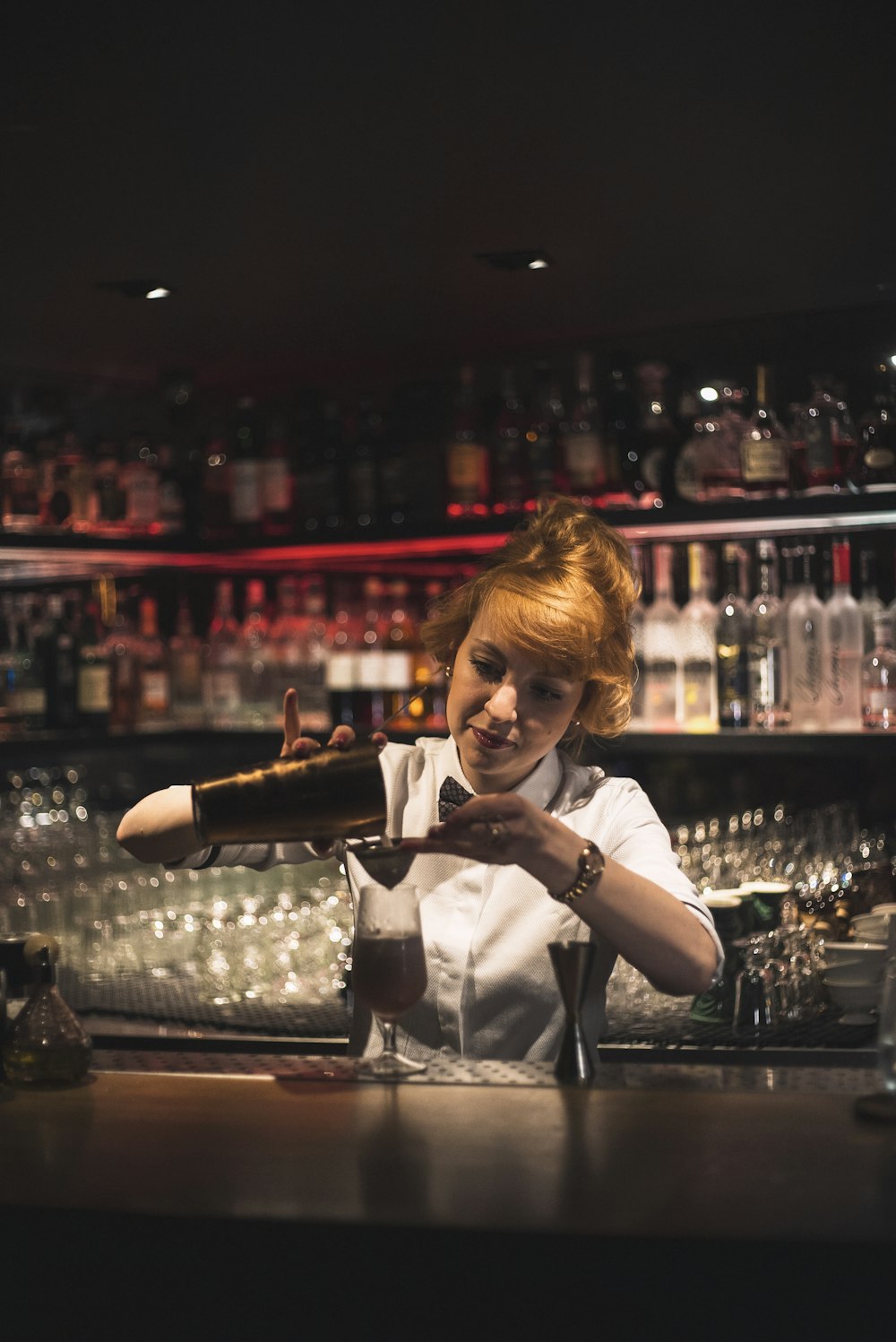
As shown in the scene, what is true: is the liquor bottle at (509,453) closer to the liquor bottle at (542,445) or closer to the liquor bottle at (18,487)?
the liquor bottle at (542,445)

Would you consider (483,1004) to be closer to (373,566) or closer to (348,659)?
(348,659)

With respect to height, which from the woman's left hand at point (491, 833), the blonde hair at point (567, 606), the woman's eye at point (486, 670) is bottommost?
the woman's left hand at point (491, 833)

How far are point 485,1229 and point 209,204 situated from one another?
1.92 metres

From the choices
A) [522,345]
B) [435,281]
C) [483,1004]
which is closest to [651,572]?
[522,345]

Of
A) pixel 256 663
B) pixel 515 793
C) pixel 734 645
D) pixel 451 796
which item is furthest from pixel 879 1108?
pixel 256 663

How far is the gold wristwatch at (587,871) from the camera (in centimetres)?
169

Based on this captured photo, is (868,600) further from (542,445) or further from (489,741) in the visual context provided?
(489,741)

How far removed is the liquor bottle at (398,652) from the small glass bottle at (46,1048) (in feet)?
6.35

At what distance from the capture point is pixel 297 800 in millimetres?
1653

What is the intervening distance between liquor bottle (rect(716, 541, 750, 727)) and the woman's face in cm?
124

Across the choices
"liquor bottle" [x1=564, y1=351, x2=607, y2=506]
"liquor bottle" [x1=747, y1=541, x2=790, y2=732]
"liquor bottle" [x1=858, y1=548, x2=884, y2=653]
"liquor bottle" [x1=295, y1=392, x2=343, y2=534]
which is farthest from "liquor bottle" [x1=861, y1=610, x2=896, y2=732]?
"liquor bottle" [x1=295, y1=392, x2=343, y2=534]

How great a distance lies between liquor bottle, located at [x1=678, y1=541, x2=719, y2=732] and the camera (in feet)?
10.9

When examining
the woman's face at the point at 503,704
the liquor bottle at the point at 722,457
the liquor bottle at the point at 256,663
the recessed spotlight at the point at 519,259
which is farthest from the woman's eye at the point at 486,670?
the liquor bottle at the point at 256,663

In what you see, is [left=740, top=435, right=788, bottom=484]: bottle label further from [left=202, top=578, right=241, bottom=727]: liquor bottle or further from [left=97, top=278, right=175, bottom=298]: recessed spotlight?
[left=202, top=578, right=241, bottom=727]: liquor bottle
